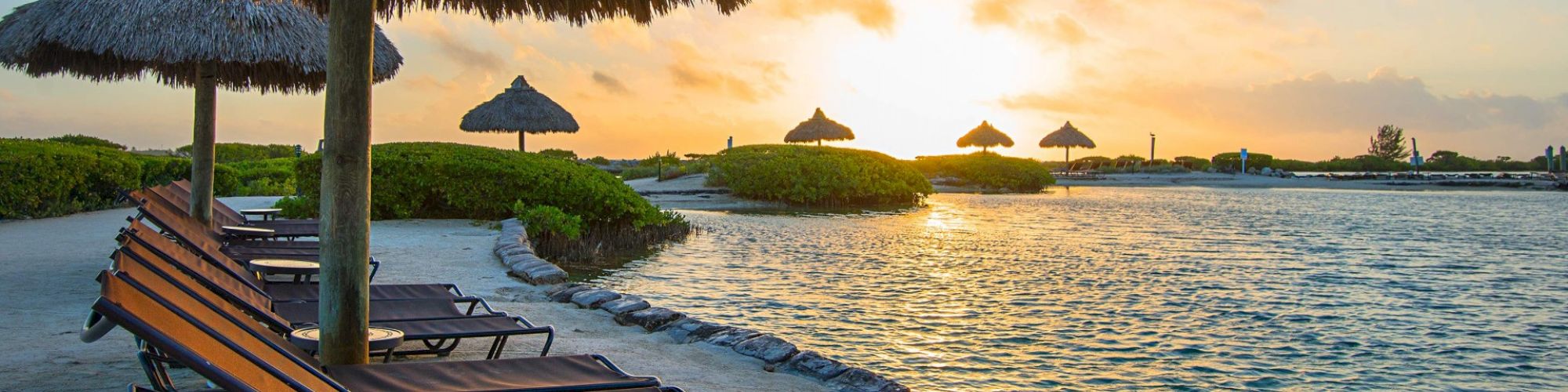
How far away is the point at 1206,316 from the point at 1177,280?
90.9 inches

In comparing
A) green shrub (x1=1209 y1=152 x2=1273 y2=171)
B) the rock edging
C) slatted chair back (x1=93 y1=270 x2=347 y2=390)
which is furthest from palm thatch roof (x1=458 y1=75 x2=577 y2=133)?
green shrub (x1=1209 y1=152 x2=1273 y2=171)

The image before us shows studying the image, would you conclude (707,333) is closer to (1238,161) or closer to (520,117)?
(520,117)

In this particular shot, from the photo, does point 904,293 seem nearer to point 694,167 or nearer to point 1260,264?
point 1260,264

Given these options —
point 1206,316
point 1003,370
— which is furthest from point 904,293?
point 1003,370

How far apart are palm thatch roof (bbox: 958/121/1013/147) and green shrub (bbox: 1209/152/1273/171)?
10.0 meters

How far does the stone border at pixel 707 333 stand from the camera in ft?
17.1

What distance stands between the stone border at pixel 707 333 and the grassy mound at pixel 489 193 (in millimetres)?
4818

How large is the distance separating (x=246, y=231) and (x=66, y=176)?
23.1ft

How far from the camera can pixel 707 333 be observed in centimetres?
618

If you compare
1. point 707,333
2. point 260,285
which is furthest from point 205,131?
point 707,333

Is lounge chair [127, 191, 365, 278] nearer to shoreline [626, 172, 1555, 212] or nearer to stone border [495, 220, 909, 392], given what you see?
stone border [495, 220, 909, 392]

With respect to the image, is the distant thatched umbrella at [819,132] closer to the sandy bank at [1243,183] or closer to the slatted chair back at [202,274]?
the sandy bank at [1243,183]

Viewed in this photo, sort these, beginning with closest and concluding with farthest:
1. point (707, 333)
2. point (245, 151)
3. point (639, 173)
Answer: point (707, 333)
point (245, 151)
point (639, 173)

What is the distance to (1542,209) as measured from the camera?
2500cm
